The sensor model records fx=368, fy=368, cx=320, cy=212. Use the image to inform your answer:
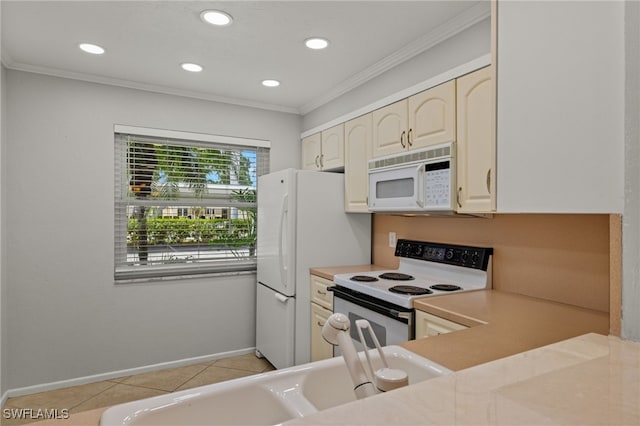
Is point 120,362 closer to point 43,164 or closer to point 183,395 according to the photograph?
point 43,164

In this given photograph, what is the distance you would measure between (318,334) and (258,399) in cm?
199

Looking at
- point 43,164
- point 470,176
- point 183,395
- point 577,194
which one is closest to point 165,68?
point 43,164

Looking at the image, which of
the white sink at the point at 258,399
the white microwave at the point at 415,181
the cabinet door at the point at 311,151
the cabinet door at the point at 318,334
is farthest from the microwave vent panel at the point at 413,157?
the white sink at the point at 258,399

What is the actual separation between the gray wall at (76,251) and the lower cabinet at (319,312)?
109cm

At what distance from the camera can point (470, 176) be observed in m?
2.03

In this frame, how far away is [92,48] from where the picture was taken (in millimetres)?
2453

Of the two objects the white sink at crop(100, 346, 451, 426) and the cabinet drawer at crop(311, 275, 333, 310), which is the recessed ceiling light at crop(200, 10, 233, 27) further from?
the white sink at crop(100, 346, 451, 426)

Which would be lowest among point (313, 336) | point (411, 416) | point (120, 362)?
point (120, 362)

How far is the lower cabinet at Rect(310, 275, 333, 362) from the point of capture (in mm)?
2668

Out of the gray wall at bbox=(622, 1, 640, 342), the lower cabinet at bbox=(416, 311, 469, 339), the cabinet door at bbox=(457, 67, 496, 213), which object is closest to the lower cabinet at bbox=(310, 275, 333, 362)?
the lower cabinet at bbox=(416, 311, 469, 339)

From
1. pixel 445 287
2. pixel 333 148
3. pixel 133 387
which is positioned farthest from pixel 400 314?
pixel 133 387

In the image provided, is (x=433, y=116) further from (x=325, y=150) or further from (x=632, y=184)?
(x=632, y=184)

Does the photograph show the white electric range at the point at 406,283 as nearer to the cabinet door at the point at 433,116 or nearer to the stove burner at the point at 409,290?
the stove burner at the point at 409,290

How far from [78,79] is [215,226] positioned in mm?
1597
